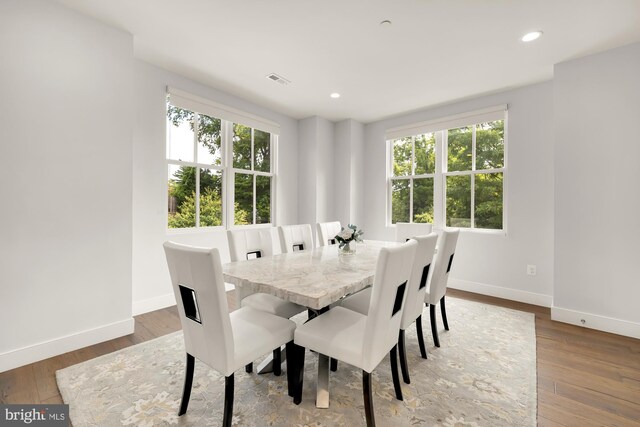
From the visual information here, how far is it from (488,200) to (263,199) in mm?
3253

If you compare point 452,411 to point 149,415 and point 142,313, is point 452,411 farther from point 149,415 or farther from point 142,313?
point 142,313

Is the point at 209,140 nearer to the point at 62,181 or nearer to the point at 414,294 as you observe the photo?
the point at 62,181

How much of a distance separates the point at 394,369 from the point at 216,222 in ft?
9.46

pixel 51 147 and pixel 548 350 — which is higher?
pixel 51 147

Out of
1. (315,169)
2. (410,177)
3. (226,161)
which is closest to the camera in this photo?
(226,161)

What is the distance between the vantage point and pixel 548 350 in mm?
2332

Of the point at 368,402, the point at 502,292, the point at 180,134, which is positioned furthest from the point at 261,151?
the point at 502,292

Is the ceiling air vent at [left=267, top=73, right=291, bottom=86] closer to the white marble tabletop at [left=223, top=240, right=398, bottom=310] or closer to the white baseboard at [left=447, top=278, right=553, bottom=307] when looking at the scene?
the white marble tabletop at [left=223, top=240, right=398, bottom=310]

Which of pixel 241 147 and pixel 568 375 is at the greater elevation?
pixel 241 147

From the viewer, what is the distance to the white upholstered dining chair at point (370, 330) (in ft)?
4.45

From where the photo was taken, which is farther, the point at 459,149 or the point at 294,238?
the point at 459,149

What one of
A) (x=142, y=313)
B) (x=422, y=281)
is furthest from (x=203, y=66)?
(x=422, y=281)

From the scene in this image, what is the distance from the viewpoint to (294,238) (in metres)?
2.95

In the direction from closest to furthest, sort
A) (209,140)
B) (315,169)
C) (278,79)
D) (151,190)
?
(151,190) → (278,79) → (209,140) → (315,169)
